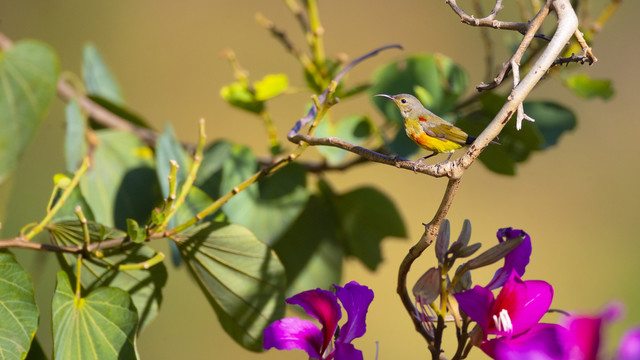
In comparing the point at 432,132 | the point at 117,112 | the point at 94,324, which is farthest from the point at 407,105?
the point at 117,112

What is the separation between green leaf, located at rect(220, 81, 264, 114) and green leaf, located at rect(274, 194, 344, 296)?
0.06m

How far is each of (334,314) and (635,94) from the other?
825mm

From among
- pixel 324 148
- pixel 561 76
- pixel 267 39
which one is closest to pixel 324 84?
pixel 324 148

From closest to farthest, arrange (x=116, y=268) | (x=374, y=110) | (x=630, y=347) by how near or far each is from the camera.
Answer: (x=630, y=347), (x=116, y=268), (x=374, y=110)

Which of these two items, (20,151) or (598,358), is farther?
(20,151)

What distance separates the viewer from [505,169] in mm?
265

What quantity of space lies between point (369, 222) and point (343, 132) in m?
0.05

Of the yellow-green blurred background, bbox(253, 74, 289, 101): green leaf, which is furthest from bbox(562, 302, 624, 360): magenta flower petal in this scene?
the yellow-green blurred background

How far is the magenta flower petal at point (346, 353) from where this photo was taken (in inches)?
5.6

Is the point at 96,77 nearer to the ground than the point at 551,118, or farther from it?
nearer to the ground

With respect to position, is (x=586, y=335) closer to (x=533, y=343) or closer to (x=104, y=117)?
(x=533, y=343)

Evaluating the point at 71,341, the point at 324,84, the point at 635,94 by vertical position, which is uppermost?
the point at 635,94

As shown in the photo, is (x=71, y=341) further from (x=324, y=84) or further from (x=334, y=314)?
(x=324, y=84)

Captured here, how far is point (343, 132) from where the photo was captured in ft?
1.06
